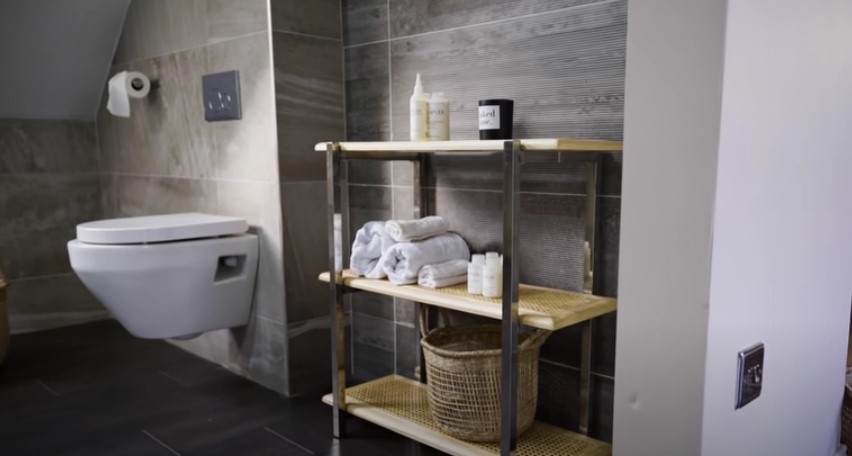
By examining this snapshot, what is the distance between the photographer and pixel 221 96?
2.25m

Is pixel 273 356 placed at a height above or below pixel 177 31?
below

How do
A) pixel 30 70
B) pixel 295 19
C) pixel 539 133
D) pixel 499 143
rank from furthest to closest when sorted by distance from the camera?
pixel 30 70 → pixel 295 19 → pixel 539 133 → pixel 499 143

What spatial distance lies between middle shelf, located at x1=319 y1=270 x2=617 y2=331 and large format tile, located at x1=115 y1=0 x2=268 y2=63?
3.19 feet

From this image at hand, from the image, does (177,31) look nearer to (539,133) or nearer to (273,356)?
(273,356)

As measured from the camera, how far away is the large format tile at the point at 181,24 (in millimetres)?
2107

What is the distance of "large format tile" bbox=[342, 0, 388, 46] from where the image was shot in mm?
2070

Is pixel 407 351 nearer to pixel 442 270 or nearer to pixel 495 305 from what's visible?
pixel 442 270

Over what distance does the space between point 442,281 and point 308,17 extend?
1.00m

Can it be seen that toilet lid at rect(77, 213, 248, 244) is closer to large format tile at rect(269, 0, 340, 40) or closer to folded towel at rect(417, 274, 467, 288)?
Result: large format tile at rect(269, 0, 340, 40)

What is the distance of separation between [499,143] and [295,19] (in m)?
1.02

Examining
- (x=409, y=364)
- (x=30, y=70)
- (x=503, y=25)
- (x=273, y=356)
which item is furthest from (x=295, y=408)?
(x=30, y=70)

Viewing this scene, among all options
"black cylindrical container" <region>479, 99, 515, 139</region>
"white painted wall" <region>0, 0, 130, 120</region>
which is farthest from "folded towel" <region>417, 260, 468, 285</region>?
"white painted wall" <region>0, 0, 130, 120</region>

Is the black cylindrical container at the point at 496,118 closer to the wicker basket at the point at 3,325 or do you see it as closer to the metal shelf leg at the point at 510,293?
the metal shelf leg at the point at 510,293

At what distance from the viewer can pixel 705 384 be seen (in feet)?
2.66
